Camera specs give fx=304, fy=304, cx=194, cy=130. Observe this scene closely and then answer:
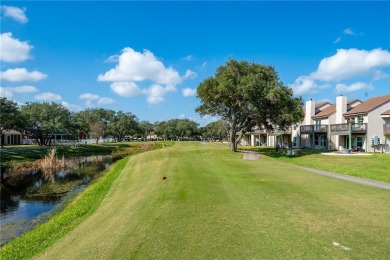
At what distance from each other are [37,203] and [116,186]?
4.63 meters

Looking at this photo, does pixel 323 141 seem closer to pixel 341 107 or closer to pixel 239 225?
pixel 341 107

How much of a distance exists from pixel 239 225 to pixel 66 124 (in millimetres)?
68735

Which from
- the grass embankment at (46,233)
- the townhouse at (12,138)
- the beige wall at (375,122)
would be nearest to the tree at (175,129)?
the townhouse at (12,138)

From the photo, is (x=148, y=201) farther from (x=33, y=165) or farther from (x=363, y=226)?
(x=33, y=165)

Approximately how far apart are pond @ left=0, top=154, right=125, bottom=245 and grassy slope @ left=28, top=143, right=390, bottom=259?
3618 millimetres

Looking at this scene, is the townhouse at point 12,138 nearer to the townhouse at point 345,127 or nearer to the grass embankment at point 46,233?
the townhouse at point 345,127

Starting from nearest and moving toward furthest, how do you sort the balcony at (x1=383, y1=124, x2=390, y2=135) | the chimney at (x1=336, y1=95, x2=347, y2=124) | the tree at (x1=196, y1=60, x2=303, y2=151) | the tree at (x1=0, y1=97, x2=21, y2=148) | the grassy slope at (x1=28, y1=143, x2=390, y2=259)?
the grassy slope at (x1=28, y1=143, x2=390, y2=259)
the tree at (x1=196, y1=60, x2=303, y2=151)
the balcony at (x1=383, y1=124, x2=390, y2=135)
the chimney at (x1=336, y1=95, x2=347, y2=124)
the tree at (x1=0, y1=97, x2=21, y2=148)

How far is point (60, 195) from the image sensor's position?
792 inches

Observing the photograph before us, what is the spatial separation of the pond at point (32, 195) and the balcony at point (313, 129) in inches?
1344

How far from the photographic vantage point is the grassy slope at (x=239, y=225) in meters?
6.67

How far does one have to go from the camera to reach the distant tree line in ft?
172

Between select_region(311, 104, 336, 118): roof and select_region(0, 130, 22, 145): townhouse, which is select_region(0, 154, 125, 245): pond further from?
select_region(0, 130, 22, 145): townhouse

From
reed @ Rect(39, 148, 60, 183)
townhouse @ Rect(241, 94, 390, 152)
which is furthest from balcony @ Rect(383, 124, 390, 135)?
reed @ Rect(39, 148, 60, 183)

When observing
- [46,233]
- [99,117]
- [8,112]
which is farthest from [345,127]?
[99,117]
